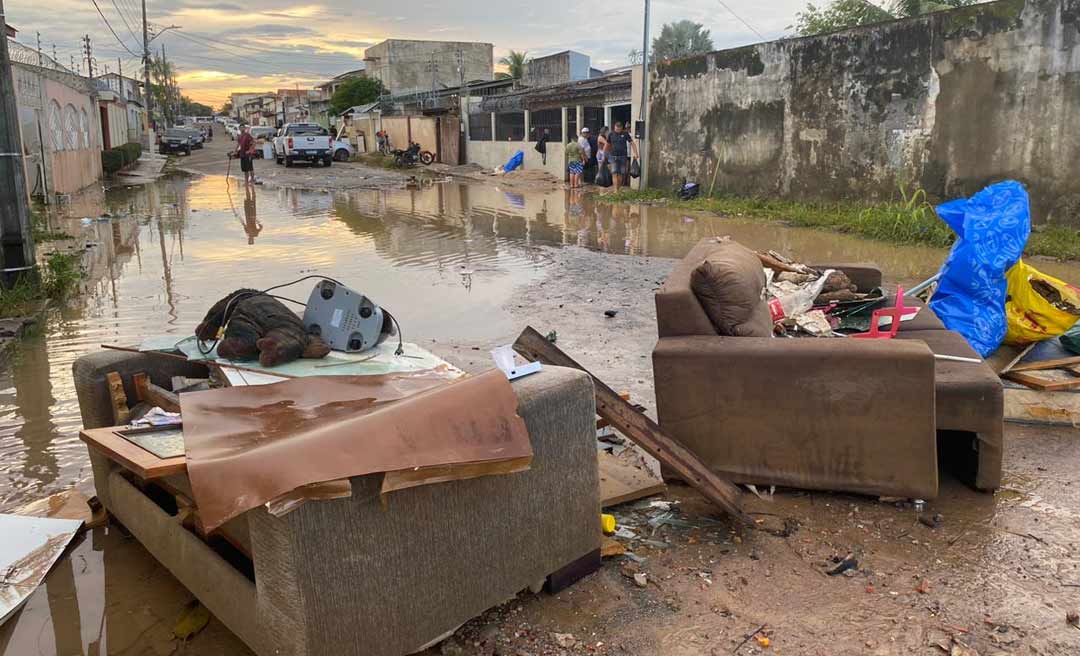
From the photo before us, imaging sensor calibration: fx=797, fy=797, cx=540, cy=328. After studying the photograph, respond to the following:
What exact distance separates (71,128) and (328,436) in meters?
22.2

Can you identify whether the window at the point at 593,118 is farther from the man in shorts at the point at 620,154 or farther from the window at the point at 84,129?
the window at the point at 84,129

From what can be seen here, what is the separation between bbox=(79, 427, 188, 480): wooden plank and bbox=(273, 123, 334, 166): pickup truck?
2870cm

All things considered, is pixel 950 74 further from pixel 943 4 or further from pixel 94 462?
pixel 94 462

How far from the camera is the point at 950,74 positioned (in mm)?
12547

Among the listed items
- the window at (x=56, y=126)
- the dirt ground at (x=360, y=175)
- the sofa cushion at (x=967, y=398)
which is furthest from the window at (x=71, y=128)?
the sofa cushion at (x=967, y=398)

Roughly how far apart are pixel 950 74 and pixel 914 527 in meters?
11.4

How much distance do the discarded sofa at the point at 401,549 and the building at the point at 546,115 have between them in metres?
18.3

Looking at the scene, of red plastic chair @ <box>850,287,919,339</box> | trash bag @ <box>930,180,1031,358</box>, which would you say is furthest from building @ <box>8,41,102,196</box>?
trash bag @ <box>930,180,1031,358</box>

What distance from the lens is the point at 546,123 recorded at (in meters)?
25.9

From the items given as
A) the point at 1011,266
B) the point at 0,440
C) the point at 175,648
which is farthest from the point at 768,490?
the point at 0,440

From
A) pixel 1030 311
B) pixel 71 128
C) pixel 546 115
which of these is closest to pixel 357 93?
pixel 546 115

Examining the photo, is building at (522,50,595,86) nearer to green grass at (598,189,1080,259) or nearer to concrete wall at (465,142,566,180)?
concrete wall at (465,142,566,180)

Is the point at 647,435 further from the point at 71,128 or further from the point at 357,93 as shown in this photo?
the point at 357,93

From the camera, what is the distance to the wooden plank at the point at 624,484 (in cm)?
363
